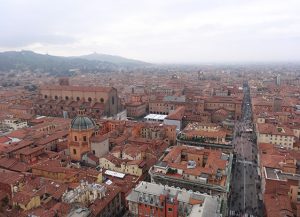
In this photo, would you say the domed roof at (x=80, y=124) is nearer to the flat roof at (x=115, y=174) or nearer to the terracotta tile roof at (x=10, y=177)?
the flat roof at (x=115, y=174)

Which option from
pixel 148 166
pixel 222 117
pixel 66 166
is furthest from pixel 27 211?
pixel 222 117

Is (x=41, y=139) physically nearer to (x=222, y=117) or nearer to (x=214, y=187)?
(x=214, y=187)

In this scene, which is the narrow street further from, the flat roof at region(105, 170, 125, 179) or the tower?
the tower

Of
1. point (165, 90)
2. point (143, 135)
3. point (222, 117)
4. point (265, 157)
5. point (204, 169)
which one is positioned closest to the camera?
point (204, 169)

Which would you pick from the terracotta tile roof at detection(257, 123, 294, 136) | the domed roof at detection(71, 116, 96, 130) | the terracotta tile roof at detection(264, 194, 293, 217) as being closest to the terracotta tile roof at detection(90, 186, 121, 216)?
the domed roof at detection(71, 116, 96, 130)


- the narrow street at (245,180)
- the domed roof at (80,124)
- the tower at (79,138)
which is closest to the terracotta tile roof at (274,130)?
the narrow street at (245,180)

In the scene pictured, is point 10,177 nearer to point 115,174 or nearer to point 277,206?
point 115,174
